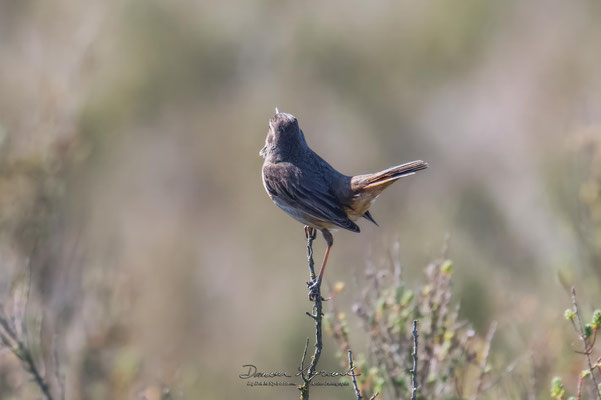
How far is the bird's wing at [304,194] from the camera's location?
471cm

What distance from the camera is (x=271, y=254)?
1293 cm

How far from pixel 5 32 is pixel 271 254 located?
11.4 metres

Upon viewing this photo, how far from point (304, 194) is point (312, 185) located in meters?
0.14

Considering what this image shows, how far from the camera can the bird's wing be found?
4715 millimetres

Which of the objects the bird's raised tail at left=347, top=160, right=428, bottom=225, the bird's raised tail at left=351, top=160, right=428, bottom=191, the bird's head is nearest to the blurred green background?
the bird's raised tail at left=347, top=160, right=428, bottom=225

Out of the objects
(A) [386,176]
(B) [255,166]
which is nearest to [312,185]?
(A) [386,176]

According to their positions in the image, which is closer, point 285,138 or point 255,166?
point 285,138

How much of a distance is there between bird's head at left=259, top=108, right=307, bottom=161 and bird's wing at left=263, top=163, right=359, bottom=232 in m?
0.09

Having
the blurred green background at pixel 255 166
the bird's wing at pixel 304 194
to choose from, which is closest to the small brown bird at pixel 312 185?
the bird's wing at pixel 304 194

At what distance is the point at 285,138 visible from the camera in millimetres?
5102

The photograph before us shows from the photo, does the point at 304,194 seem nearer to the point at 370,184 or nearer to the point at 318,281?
the point at 370,184

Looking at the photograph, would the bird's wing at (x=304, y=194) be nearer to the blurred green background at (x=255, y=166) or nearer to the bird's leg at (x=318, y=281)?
the bird's leg at (x=318, y=281)

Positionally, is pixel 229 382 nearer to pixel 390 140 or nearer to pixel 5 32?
pixel 390 140

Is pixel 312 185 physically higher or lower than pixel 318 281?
higher
